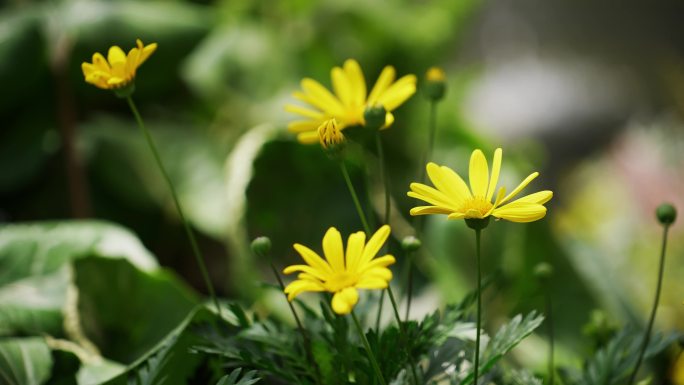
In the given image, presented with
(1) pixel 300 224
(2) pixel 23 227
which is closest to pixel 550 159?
(1) pixel 300 224

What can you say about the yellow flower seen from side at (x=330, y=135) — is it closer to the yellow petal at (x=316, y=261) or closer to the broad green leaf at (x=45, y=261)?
the yellow petal at (x=316, y=261)

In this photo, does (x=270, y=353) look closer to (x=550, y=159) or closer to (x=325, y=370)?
(x=325, y=370)

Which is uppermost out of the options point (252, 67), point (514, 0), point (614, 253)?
point (514, 0)

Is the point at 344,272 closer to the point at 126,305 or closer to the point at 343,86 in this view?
the point at 343,86

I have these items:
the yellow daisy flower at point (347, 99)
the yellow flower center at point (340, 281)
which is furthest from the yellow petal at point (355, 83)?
the yellow flower center at point (340, 281)

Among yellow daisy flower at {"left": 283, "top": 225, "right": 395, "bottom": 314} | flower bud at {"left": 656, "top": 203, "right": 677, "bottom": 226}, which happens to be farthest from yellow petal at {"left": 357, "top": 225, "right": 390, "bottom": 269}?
flower bud at {"left": 656, "top": 203, "right": 677, "bottom": 226}

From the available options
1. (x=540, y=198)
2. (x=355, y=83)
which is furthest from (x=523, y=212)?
(x=355, y=83)

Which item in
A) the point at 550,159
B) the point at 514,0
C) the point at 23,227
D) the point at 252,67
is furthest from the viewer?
the point at 514,0

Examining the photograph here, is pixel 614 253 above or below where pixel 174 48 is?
below
